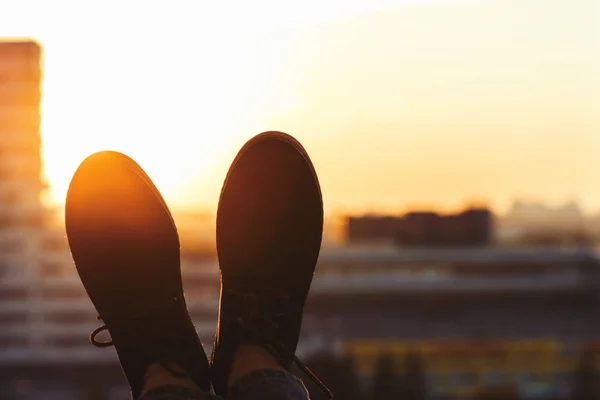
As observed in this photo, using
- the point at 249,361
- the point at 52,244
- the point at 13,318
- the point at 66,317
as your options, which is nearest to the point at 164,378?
the point at 249,361

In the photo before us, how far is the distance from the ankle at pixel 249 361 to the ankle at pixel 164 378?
71 mm

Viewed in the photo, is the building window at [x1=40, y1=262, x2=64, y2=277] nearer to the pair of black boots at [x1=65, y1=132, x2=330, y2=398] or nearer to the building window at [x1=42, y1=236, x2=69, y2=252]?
the building window at [x1=42, y1=236, x2=69, y2=252]

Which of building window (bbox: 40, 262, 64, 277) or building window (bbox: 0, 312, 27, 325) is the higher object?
building window (bbox: 40, 262, 64, 277)

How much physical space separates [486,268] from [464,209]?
3844 millimetres

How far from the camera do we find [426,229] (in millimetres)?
31484

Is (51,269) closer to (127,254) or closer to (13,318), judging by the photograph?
(13,318)

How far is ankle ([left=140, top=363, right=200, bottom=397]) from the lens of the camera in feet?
4.49

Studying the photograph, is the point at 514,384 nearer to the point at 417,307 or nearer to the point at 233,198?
the point at 417,307

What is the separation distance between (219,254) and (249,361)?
249 millimetres

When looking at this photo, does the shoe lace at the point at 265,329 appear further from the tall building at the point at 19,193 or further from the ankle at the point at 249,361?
the tall building at the point at 19,193

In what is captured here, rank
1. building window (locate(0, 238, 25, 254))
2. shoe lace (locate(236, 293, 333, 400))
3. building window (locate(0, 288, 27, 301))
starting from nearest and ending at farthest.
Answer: shoe lace (locate(236, 293, 333, 400)) → building window (locate(0, 288, 27, 301)) → building window (locate(0, 238, 25, 254))

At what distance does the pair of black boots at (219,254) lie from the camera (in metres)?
1.49

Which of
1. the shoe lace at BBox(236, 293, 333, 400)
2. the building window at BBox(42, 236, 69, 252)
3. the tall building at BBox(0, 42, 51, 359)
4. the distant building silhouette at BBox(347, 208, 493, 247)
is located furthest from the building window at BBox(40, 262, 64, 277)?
the shoe lace at BBox(236, 293, 333, 400)

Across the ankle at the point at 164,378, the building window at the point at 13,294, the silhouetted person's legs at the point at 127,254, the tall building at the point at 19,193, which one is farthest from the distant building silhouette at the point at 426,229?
the ankle at the point at 164,378
